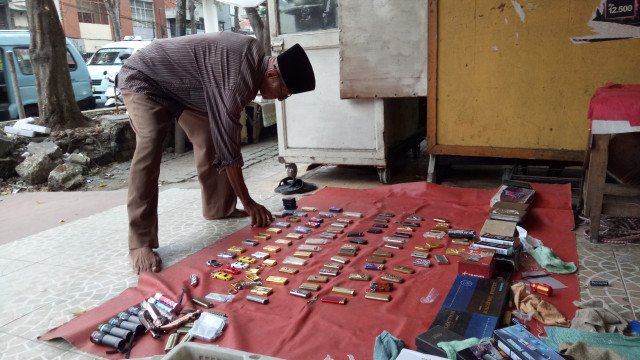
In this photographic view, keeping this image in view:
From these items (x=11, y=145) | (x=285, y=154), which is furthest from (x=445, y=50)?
(x=11, y=145)

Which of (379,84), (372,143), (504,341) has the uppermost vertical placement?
(379,84)

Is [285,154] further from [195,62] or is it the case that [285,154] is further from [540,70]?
[540,70]

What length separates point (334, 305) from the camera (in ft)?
7.50

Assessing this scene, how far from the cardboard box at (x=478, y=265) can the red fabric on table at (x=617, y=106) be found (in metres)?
1.12

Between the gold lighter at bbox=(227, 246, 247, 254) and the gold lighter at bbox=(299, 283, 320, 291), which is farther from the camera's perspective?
the gold lighter at bbox=(227, 246, 247, 254)

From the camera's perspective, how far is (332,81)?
477 centimetres

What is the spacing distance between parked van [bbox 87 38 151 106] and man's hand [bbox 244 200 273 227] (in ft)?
29.5

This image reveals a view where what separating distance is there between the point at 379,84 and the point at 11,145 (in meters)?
4.93

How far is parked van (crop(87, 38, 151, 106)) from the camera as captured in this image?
36.8 ft

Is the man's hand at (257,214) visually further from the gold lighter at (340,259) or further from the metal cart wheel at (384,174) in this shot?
the metal cart wheel at (384,174)

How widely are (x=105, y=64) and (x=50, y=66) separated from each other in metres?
5.41

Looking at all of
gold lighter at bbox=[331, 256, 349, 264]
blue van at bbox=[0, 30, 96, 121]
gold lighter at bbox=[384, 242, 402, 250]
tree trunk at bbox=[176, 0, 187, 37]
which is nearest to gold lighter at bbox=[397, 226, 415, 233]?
gold lighter at bbox=[384, 242, 402, 250]

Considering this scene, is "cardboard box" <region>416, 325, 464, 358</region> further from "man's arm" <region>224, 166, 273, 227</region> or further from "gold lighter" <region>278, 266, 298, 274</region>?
"man's arm" <region>224, 166, 273, 227</region>

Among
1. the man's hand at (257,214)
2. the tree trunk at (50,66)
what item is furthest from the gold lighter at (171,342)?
the tree trunk at (50,66)
